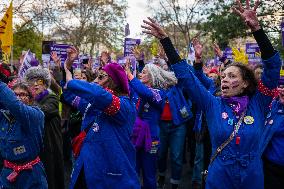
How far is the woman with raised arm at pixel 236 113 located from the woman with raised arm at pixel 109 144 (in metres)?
0.71

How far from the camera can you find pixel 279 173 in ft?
15.7

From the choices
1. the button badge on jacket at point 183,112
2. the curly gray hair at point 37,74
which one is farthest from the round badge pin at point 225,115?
the button badge on jacket at point 183,112

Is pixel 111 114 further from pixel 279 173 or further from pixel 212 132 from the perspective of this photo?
pixel 279 173

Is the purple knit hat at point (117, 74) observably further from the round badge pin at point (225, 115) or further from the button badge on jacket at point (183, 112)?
the button badge on jacket at point (183, 112)

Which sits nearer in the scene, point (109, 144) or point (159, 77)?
point (109, 144)

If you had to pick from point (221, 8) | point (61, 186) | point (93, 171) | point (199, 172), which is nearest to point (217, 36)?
point (221, 8)

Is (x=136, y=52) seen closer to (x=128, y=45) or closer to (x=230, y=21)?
(x=128, y=45)

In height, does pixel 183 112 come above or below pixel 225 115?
below

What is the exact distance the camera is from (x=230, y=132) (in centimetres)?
374

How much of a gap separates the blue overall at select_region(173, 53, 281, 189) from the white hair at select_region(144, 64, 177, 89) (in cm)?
A: 316

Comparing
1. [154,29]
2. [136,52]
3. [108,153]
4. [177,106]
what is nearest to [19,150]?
[108,153]

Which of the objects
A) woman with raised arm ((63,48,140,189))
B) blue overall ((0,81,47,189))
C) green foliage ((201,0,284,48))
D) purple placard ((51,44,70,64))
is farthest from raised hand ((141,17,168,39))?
green foliage ((201,0,284,48))

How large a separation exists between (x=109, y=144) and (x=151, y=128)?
2.67m

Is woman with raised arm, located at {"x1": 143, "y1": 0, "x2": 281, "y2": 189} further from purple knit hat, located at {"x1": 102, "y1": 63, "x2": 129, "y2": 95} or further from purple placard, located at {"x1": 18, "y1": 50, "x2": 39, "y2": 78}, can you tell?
purple placard, located at {"x1": 18, "y1": 50, "x2": 39, "y2": 78}
